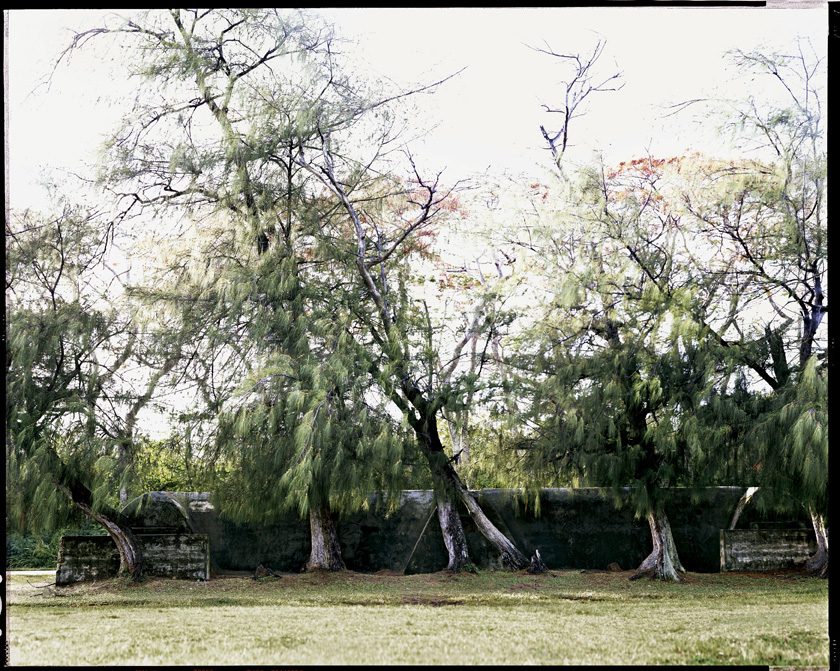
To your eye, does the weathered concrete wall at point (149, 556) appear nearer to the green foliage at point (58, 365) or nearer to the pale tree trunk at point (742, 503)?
the green foliage at point (58, 365)

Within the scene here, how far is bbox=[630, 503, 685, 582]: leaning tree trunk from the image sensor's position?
506 cm

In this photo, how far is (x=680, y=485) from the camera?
4.99 m

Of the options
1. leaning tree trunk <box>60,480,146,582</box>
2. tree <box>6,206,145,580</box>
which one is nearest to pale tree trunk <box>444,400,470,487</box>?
tree <box>6,206,145,580</box>

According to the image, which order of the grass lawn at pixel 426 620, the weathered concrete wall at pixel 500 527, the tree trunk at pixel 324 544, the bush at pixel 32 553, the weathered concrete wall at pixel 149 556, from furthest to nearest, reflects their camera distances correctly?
the bush at pixel 32 553 → the tree trunk at pixel 324 544 → the weathered concrete wall at pixel 500 527 → the weathered concrete wall at pixel 149 556 → the grass lawn at pixel 426 620

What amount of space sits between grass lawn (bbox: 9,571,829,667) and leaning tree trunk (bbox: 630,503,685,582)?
12 cm

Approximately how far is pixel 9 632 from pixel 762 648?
378 cm

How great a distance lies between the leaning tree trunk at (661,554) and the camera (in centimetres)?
506

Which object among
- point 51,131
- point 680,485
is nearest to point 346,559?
point 680,485

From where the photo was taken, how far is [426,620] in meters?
4.05

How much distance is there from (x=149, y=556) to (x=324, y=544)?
1295mm

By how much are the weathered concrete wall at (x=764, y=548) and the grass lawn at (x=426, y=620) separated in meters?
0.11

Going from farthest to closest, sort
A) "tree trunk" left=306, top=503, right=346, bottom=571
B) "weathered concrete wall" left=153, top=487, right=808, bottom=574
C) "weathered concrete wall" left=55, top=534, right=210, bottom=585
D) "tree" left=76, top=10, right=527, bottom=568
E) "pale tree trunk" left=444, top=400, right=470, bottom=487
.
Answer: "tree trunk" left=306, top=503, right=346, bottom=571 < "weathered concrete wall" left=153, top=487, right=808, bottom=574 < "weathered concrete wall" left=55, top=534, right=210, bottom=585 < "pale tree trunk" left=444, top=400, right=470, bottom=487 < "tree" left=76, top=10, right=527, bottom=568

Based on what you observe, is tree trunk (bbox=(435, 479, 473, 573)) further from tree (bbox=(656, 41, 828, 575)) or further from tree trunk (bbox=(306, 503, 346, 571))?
tree (bbox=(656, 41, 828, 575))

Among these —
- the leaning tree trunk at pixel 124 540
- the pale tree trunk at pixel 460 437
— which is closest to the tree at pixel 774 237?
the pale tree trunk at pixel 460 437
